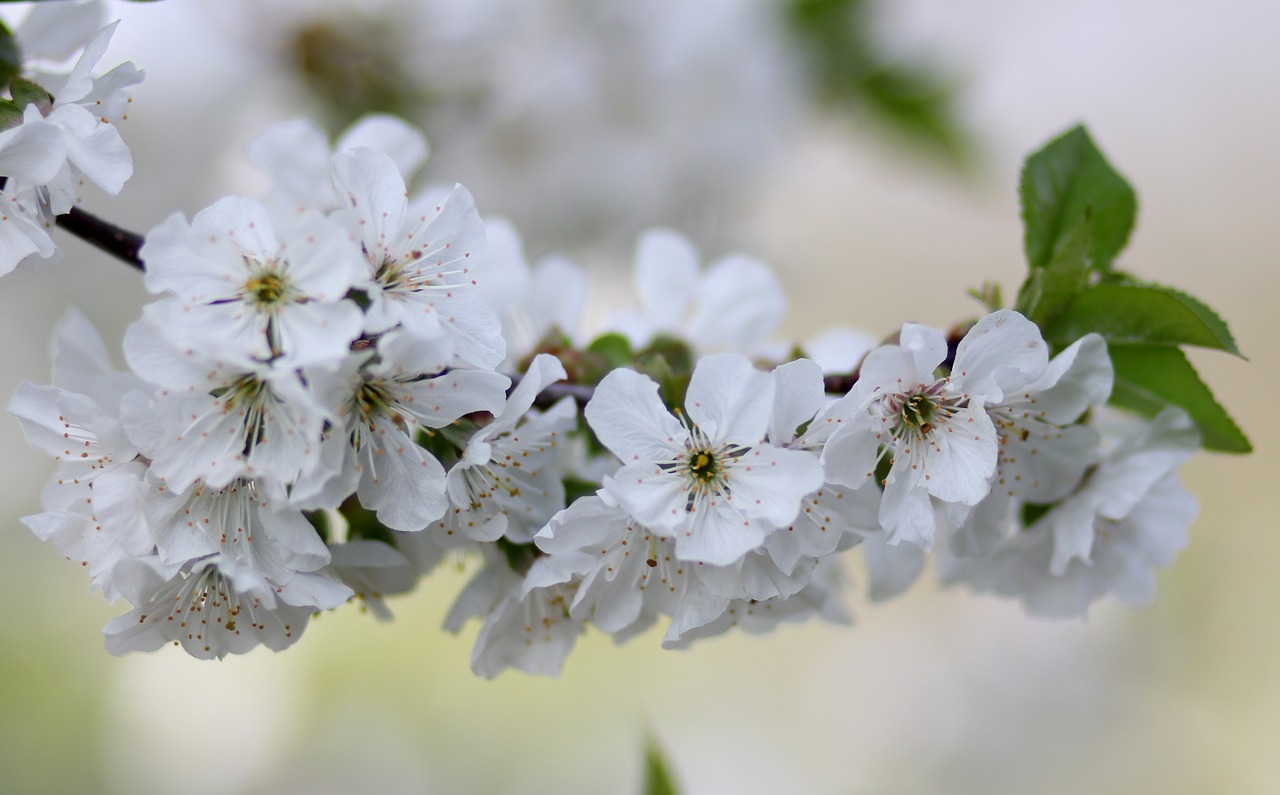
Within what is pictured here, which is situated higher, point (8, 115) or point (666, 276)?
point (666, 276)

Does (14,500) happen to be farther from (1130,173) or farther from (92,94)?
(1130,173)

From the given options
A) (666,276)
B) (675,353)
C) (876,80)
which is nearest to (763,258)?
(876,80)

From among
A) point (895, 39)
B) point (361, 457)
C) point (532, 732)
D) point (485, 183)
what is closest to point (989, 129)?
point (895, 39)

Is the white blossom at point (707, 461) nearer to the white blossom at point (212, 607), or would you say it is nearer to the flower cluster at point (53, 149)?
the white blossom at point (212, 607)

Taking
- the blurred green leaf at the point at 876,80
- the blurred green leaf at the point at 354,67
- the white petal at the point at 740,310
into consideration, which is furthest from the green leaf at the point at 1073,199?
the blurred green leaf at the point at 354,67

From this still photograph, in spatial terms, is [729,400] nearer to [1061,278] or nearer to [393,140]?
[1061,278]

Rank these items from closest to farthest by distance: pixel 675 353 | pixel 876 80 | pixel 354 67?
pixel 675 353 → pixel 354 67 → pixel 876 80

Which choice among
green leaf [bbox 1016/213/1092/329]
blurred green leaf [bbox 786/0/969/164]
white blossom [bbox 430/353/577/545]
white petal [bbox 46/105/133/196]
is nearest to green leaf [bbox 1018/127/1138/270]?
green leaf [bbox 1016/213/1092/329]
